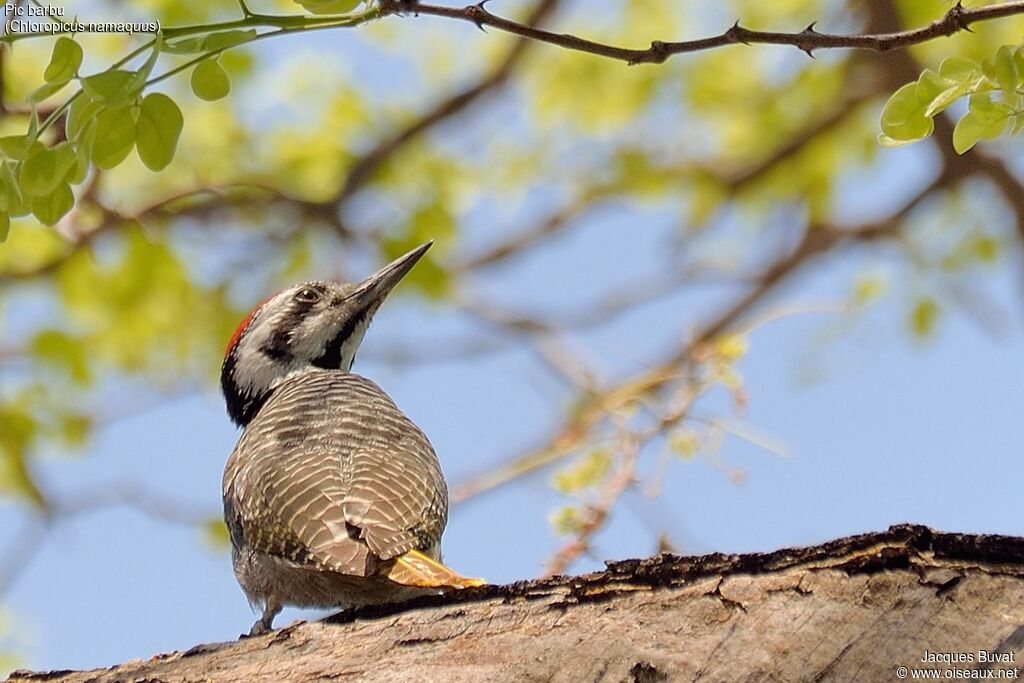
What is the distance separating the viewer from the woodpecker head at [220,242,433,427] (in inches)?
305

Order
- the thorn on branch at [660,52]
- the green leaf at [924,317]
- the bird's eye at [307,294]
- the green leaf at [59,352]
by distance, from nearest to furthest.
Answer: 1. the thorn on branch at [660,52]
2. the bird's eye at [307,294]
3. the green leaf at [59,352]
4. the green leaf at [924,317]

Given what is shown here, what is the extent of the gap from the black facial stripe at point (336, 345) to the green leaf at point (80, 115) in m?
4.57

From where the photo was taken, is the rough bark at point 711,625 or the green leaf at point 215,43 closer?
the green leaf at point 215,43

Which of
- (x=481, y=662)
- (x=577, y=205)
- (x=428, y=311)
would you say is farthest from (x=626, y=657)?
(x=577, y=205)

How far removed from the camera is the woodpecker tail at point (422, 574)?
430cm

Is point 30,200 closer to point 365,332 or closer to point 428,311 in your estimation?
point 365,332

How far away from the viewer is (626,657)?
341 centimetres

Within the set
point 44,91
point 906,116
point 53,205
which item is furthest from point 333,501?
point 906,116

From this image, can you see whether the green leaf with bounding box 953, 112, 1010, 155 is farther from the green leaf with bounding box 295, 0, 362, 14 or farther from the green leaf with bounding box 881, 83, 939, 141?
the green leaf with bounding box 295, 0, 362, 14

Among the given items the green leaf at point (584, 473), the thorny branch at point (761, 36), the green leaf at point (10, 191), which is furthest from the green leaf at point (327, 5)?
the green leaf at point (584, 473)

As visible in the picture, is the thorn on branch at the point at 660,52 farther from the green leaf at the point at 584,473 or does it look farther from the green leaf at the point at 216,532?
the green leaf at the point at 216,532

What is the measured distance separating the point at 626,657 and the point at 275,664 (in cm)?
102

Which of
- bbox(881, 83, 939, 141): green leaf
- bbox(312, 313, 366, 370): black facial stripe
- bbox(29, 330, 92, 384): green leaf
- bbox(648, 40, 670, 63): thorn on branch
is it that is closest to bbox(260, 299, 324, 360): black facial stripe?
bbox(312, 313, 366, 370): black facial stripe

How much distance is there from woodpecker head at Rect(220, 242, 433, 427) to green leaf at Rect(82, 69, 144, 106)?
4.57 metres
